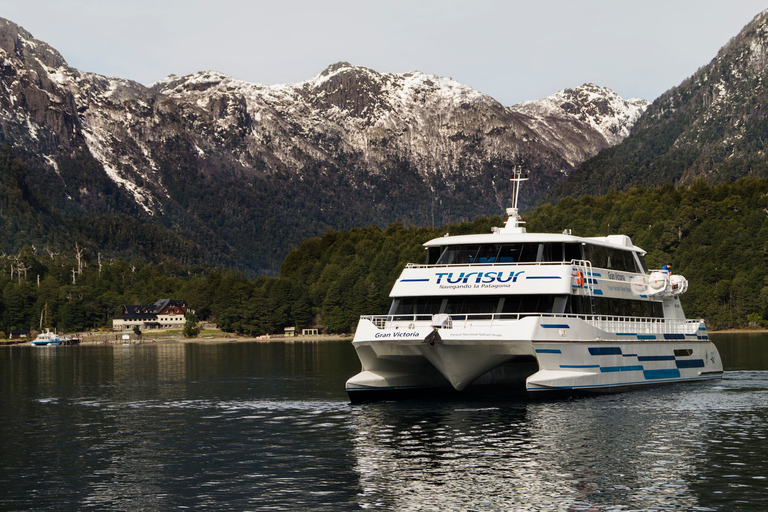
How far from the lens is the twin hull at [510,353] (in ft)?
139

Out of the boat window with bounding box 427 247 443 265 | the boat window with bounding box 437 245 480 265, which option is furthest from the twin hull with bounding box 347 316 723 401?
the boat window with bounding box 427 247 443 265

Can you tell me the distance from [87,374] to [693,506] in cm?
6504

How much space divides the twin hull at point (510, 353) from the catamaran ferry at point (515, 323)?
55 millimetres

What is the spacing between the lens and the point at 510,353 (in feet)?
141

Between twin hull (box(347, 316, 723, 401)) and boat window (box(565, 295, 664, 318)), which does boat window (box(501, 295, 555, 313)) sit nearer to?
boat window (box(565, 295, 664, 318))

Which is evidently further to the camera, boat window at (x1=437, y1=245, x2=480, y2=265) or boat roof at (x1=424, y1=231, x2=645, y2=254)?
boat window at (x1=437, y1=245, x2=480, y2=265)

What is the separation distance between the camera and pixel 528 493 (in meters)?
27.2

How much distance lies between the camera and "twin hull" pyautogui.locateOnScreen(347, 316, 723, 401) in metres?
42.5

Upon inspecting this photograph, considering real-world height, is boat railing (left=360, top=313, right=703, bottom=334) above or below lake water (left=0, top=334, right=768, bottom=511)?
above

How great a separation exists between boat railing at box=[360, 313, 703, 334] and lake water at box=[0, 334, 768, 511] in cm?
341

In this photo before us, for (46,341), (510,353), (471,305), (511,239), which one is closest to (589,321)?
(510,353)

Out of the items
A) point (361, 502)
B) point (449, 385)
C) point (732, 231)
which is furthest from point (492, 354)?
point (732, 231)

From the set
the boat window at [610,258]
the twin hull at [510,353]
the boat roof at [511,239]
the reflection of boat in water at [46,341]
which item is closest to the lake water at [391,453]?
the twin hull at [510,353]

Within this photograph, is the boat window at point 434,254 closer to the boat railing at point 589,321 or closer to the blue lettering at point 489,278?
the boat railing at point 589,321
